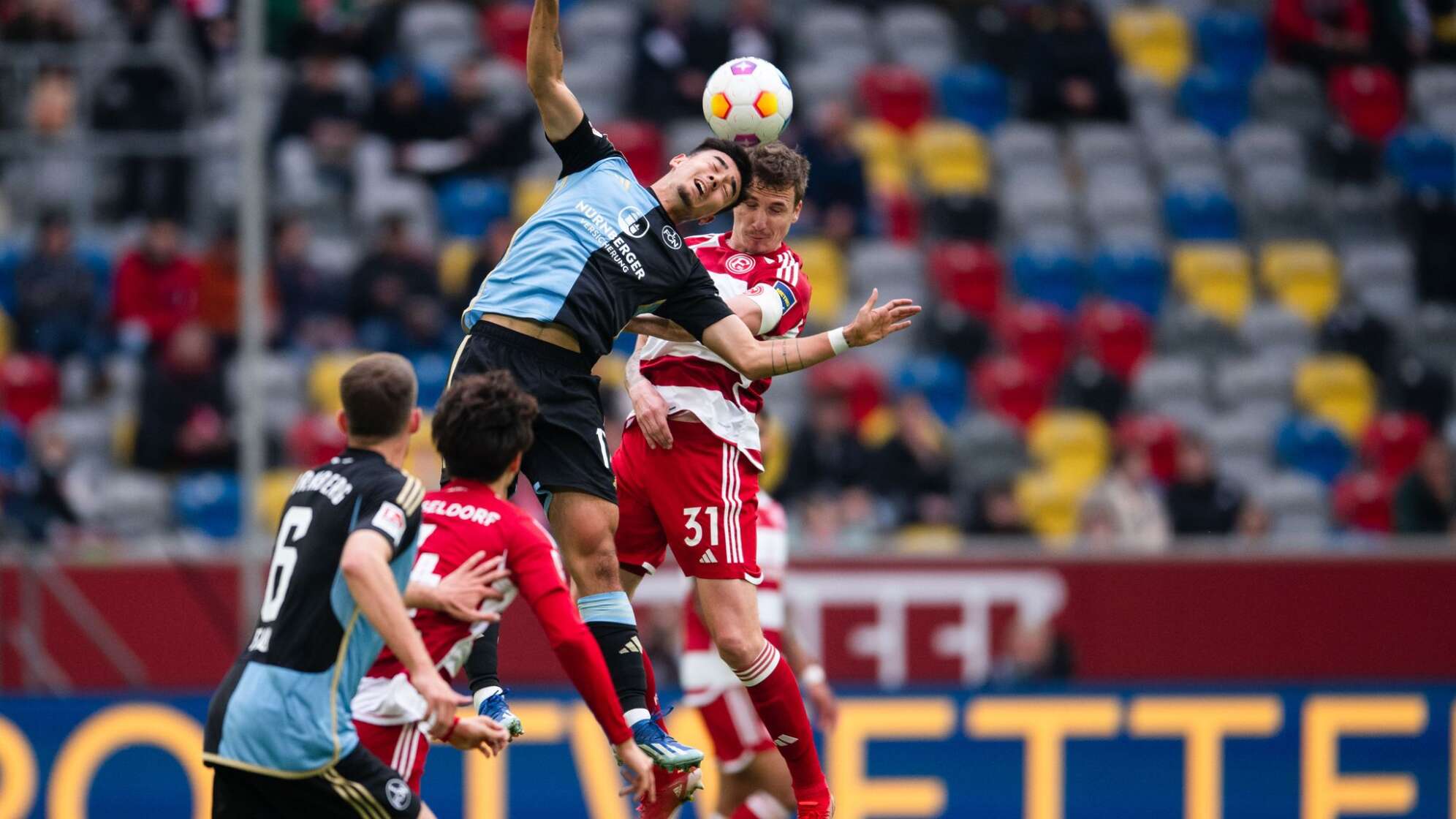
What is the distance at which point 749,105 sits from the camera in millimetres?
6961

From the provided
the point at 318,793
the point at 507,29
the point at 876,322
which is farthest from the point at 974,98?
the point at 318,793

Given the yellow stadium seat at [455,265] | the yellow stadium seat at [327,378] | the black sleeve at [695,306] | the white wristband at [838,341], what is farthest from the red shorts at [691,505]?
the yellow stadium seat at [455,265]

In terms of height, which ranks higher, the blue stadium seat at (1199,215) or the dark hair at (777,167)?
the blue stadium seat at (1199,215)

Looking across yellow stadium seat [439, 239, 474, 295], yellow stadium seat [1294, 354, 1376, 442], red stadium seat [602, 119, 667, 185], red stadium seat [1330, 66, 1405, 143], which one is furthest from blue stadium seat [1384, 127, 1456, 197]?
yellow stadium seat [439, 239, 474, 295]

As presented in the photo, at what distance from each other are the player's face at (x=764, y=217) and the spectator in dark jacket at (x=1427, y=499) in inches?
309

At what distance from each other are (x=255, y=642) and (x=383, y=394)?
818mm

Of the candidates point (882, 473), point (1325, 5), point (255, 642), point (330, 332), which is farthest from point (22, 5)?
point (1325, 5)

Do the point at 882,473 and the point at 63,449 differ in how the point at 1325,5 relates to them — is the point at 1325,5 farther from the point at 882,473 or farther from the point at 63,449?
the point at 63,449

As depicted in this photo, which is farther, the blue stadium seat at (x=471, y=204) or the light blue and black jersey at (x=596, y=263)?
the blue stadium seat at (x=471, y=204)

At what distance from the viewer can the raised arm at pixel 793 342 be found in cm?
629

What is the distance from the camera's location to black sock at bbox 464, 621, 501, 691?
6.37m

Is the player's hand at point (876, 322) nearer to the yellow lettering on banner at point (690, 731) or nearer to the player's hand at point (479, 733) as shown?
the player's hand at point (479, 733)

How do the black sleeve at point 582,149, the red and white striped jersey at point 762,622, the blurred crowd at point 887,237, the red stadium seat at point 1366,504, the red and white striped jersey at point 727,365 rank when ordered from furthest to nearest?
the red stadium seat at point 1366,504 → the blurred crowd at point 887,237 → the red and white striped jersey at point 762,622 → the red and white striped jersey at point 727,365 → the black sleeve at point 582,149

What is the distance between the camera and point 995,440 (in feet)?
46.9
